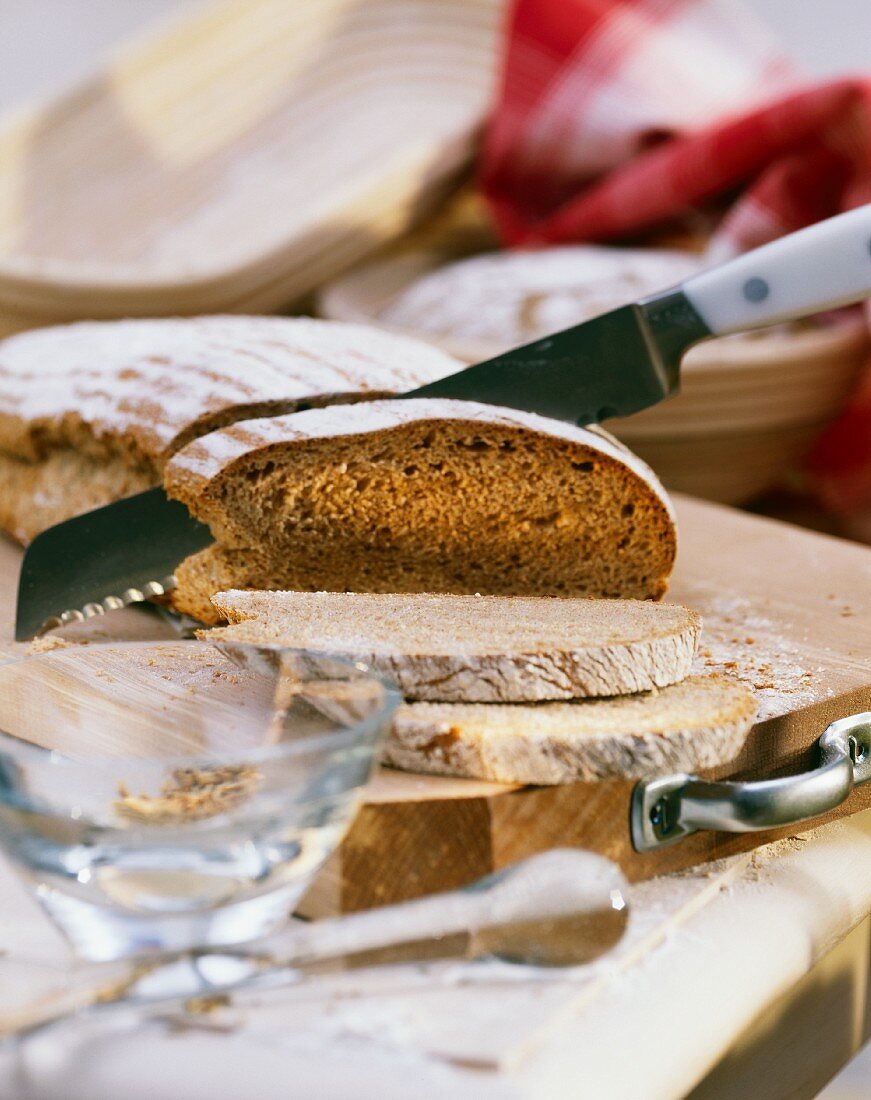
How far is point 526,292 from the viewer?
9.76 feet

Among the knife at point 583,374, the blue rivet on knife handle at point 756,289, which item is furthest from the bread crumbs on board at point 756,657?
the blue rivet on knife handle at point 756,289

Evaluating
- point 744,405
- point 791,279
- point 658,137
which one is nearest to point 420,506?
point 791,279

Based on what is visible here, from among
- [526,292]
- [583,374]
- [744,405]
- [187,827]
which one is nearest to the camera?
[187,827]

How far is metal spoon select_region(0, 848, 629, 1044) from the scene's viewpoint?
116 cm

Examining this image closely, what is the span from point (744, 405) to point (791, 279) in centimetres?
89

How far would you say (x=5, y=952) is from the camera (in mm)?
1309

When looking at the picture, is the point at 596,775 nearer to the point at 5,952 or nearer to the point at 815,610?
the point at 5,952

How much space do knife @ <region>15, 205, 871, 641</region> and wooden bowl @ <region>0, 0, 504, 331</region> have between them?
1361 mm

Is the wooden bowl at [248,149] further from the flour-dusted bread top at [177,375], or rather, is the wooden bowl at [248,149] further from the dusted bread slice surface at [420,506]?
the dusted bread slice surface at [420,506]

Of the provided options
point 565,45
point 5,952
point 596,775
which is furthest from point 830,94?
point 5,952

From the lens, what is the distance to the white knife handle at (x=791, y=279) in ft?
6.11

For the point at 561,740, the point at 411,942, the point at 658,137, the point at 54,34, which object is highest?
the point at 54,34

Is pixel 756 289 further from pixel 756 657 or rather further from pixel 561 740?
pixel 561 740

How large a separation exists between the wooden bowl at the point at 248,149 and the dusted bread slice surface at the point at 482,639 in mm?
1703
